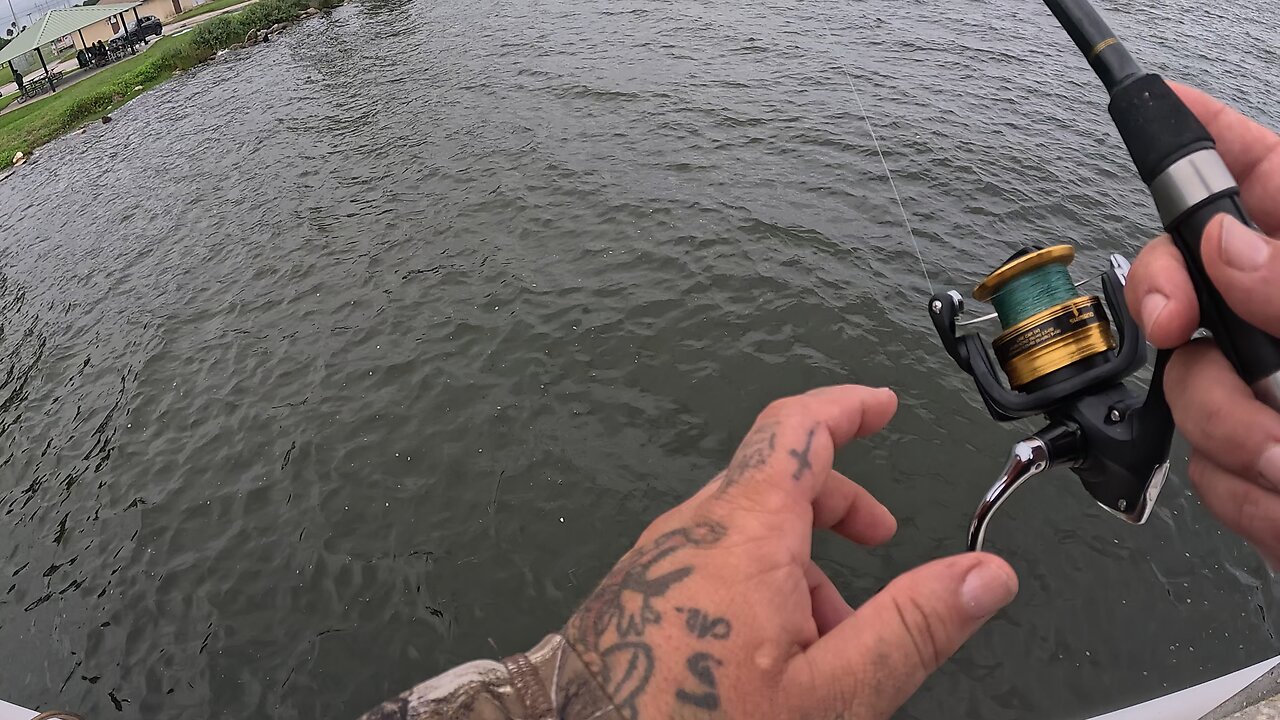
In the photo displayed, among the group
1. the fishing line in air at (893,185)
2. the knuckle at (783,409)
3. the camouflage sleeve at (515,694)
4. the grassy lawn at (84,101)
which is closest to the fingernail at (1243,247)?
the knuckle at (783,409)

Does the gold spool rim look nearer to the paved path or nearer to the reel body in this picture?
the reel body

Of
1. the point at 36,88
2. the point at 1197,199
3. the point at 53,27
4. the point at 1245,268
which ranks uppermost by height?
the point at 53,27

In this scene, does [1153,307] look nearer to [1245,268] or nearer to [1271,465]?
[1245,268]

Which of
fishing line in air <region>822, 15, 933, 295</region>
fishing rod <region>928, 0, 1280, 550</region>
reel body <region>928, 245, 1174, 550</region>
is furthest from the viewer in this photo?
fishing line in air <region>822, 15, 933, 295</region>

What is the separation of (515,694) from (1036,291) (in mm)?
2768

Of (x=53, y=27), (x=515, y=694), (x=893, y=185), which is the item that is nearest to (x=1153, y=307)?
(x=515, y=694)

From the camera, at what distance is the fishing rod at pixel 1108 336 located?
1951 mm

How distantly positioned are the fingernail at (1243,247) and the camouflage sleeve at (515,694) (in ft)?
7.02

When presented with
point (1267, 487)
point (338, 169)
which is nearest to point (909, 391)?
point (1267, 487)

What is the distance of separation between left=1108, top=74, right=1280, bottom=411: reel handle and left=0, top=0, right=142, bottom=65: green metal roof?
4701cm

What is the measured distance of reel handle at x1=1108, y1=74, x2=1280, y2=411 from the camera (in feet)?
6.17

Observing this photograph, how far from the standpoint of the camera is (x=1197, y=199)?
1.94 metres

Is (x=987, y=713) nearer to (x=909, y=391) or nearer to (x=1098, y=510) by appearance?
(x=1098, y=510)

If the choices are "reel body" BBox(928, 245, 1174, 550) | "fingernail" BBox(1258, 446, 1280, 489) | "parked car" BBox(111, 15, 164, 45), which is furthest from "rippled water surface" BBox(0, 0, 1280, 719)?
"parked car" BBox(111, 15, 164, 45)
